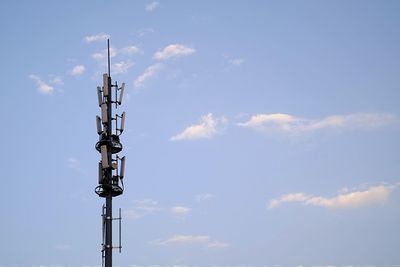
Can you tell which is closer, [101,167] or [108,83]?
[101,167]

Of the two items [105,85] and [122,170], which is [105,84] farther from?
[122,170]

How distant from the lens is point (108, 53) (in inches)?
1501

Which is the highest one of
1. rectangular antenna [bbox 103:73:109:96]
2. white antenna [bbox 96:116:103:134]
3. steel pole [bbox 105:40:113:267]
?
rectangular antenna [bbox 103:73:109:96]

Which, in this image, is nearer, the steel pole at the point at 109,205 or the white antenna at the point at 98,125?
the steel pole at the point at 109,205

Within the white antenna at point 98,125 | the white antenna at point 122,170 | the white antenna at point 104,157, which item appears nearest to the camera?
the white antenna at point 104,157

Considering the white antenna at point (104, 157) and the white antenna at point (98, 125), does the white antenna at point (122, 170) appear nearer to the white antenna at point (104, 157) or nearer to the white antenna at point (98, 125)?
the white antenna at point (104, 157)

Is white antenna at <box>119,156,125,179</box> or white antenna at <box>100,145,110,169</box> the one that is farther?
white antenna at <box>119,156,125,179</box>

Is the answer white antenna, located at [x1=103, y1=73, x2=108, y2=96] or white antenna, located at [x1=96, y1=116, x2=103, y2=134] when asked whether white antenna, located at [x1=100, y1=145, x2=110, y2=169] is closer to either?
white antenna, located at [x1=96, y1=116, x2=103, y2=134]

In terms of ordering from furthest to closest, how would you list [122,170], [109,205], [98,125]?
[98,125], [122,170], [109,205]

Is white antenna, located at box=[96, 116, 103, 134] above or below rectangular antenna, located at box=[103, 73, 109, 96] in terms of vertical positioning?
below

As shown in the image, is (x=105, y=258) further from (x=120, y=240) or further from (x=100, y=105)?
(x=100, y=105)

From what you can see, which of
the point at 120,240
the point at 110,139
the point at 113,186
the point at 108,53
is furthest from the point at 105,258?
the point at 108,53

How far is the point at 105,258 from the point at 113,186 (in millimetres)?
4270

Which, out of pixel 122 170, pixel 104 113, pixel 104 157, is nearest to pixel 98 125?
pixel 104 113
